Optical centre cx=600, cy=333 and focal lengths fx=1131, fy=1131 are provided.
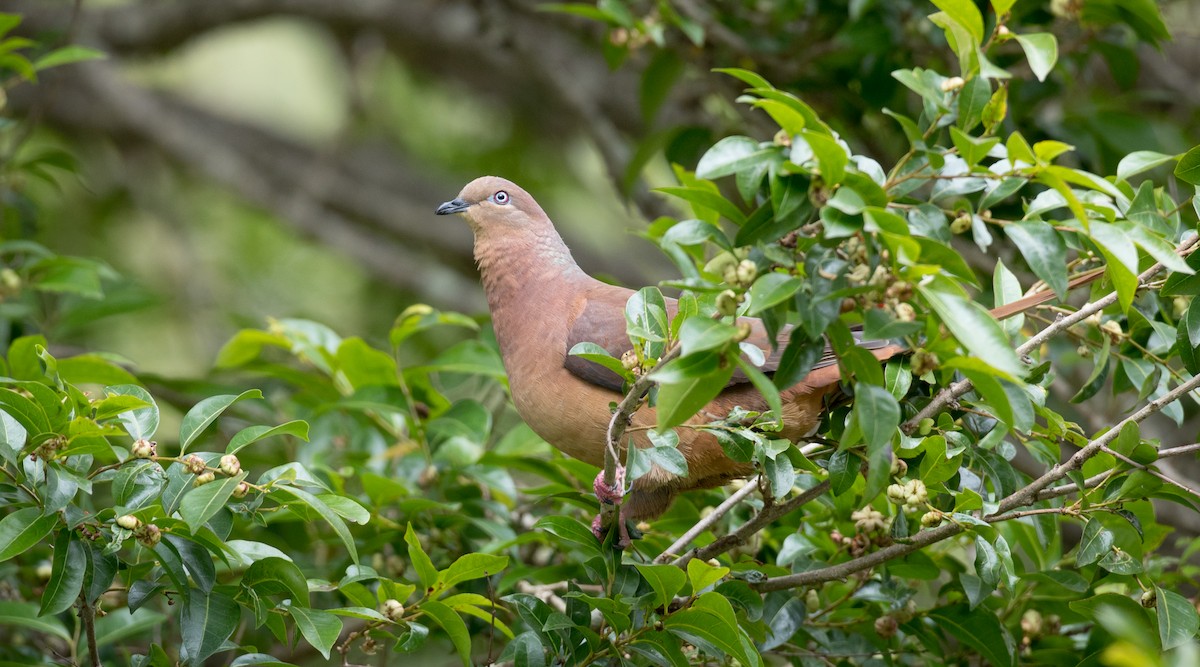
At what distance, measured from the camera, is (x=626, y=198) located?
4.62m

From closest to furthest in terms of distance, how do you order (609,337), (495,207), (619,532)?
(619,532), (609,337), (495,207)

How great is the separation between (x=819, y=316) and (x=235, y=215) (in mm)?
6692

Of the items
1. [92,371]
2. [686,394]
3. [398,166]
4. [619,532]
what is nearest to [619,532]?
[619,532]

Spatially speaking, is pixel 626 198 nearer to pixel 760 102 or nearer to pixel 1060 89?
pixel 1060 89

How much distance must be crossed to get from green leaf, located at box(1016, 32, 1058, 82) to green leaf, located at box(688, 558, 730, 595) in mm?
1086

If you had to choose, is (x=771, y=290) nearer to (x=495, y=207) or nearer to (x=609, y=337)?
(x=609, y=337)

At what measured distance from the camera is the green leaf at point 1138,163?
2.34 meters

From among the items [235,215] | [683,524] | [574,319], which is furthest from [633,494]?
[235,215]

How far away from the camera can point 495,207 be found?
11.5 feet

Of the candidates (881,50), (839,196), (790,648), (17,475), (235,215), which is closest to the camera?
(839,196)

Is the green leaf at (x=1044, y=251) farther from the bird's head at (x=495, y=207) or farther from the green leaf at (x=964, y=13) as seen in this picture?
the bird's head at (x=495, y=207)

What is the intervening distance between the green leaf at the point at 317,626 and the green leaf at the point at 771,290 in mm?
1069

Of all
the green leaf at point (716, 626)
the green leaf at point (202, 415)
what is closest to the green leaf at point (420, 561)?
the green leaf at point (202, 415)

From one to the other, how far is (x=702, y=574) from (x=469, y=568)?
498mm
